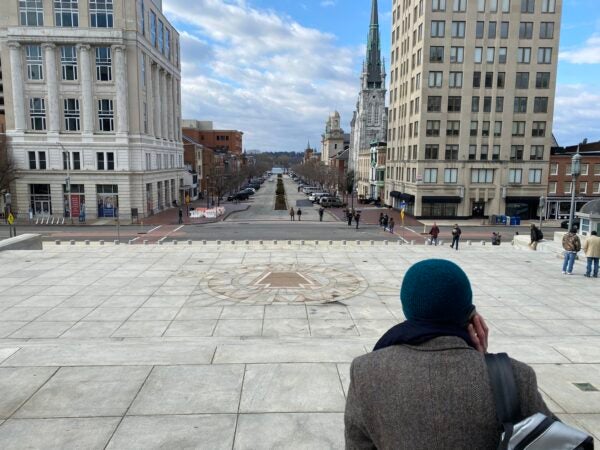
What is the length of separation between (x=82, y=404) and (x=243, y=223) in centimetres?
4132

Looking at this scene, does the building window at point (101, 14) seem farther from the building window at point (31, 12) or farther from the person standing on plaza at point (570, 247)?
the person standing on plaza at point (570, 247)

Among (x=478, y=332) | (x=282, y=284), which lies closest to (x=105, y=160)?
(x=282, y=284)

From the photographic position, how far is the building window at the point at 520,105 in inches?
2060

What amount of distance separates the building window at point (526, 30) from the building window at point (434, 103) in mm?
10808

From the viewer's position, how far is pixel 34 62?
154 ft

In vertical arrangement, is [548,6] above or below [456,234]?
above

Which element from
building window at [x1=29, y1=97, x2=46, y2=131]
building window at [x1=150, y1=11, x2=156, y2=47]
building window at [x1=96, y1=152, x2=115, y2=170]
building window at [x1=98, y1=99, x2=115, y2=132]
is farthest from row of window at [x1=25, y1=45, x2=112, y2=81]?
building window at [x1=150, y1=11, x2=156, y2=47]

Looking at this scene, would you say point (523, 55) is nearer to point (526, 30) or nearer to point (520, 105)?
point (526, 30)

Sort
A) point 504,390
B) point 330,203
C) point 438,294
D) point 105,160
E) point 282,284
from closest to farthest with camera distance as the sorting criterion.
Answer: point 504,390 → point 438,294 → point 282,284 → point 105,160 → point 330,203

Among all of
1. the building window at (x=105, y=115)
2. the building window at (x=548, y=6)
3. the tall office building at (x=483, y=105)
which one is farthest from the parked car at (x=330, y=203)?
the building window at (x=548, y=6)

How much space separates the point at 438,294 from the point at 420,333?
0.19 metres

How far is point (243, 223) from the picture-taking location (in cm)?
4672

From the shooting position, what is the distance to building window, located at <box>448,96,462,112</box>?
52.6 m

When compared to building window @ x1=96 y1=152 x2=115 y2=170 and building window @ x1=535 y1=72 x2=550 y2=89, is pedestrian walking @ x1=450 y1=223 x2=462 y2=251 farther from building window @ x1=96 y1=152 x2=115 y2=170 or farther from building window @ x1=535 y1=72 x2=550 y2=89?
building window @ x1=535 y1=72 x2=550 y2=89
